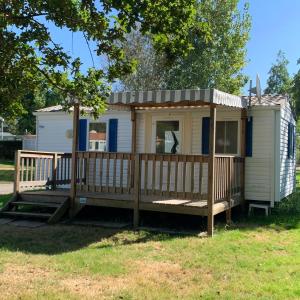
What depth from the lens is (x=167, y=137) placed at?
12250 mm

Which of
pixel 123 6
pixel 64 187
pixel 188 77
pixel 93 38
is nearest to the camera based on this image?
pixel 123 6

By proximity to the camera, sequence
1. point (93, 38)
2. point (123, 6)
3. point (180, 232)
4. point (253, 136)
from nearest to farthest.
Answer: point (123, 6) < point (93, 38) < point (180, 232) < point (253, 136)

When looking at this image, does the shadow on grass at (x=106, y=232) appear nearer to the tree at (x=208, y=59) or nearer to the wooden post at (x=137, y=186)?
the wooden post at (x=137, y=186)

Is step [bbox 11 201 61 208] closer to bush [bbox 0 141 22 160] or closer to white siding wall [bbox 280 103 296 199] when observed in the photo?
white siding wall [bbox 280 103 296 199]

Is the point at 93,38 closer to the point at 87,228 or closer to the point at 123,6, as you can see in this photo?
the point at 123,6

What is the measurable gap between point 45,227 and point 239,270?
14.5 feet

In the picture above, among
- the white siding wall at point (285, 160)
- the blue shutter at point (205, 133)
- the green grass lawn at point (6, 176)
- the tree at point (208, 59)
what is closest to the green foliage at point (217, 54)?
the tree at point (208, 59)

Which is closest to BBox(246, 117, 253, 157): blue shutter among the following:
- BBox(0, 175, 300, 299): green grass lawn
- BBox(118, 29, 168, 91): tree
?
BBox(0, 175, 300, 299): green grass lawn

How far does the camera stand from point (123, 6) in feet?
14.0

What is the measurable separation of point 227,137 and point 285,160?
2.00 metres

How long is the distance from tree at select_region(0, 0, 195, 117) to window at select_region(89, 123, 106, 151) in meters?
7.73

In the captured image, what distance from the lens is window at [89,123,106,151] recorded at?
13422mm

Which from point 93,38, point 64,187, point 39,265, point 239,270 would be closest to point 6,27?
point 93,38

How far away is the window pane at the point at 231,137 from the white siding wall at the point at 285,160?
118 centimetres
